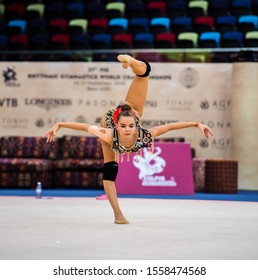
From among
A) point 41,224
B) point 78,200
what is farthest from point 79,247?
point 78,200

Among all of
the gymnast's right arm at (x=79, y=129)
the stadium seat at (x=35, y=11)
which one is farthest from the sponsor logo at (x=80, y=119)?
the gymnast's right arm at (x=79, y=129)

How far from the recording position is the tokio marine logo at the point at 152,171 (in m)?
11.0

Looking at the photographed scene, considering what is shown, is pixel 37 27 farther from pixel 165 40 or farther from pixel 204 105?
pixel 204 105

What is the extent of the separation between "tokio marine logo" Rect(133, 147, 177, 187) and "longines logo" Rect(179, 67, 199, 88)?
1.98 meters

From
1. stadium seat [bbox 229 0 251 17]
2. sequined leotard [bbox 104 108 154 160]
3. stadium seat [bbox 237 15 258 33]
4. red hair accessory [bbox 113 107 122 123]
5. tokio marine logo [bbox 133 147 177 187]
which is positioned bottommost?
tokio marine logo [bbox 133 147 177 187]

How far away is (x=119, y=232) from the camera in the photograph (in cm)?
598

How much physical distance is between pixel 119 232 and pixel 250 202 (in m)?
4.19

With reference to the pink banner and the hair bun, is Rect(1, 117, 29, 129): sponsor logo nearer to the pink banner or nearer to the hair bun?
the pink banner

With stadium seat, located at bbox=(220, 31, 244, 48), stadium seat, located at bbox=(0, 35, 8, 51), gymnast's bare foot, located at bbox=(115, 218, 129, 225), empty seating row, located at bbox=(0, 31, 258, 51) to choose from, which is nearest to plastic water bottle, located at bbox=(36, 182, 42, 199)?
gymnast's bare foot, located at bbox=(115, 218, 129, 225)

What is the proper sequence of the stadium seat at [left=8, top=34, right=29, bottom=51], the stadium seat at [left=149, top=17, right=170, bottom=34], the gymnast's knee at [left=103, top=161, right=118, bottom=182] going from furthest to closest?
1. the stadium seat at [left=149, top=17, right=170, bottom=34]
2. the stadium seat at [left=8, top=34, right=29, bottom=51]
3. the gymnast's knee at [left=103, top=161, right=118, bottom=182]

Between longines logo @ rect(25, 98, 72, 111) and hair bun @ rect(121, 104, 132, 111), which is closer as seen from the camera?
hair bun @ rect(121, 104, 132, 111)

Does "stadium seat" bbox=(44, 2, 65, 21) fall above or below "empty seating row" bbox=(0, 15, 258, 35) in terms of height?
above

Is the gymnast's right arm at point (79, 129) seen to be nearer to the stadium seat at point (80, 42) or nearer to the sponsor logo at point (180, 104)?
the sponsor logo at point (180, 104)

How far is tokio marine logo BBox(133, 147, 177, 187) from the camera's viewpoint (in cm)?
1098
